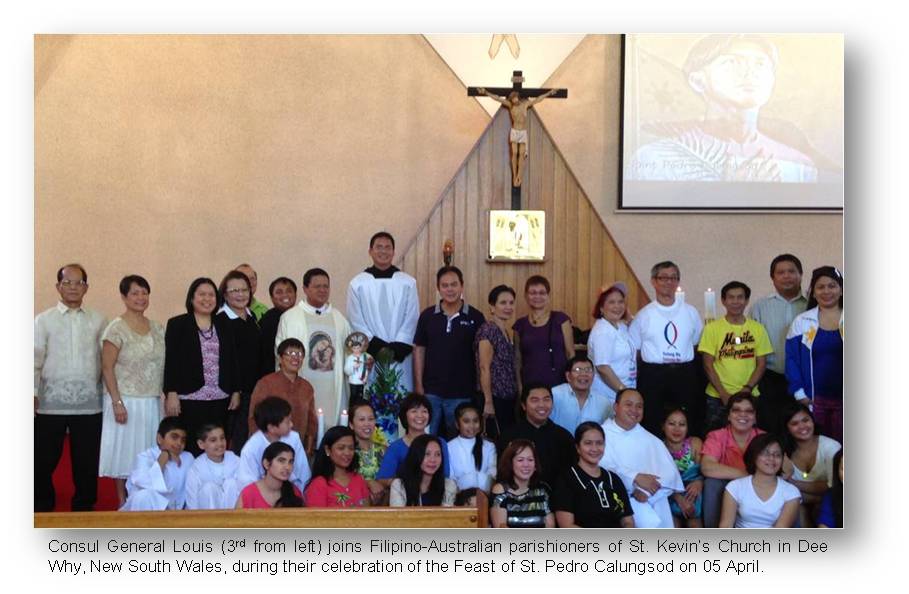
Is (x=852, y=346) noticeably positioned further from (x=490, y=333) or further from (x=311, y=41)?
(x=311, y=41)

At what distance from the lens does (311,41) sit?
838cm

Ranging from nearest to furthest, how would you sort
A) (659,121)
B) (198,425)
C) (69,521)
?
(69,521)
(198,425)
(659,121)

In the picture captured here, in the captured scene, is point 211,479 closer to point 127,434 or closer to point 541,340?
point 127,434

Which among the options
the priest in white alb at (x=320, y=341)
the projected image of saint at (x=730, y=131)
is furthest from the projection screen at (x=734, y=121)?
the priest in white alb at (x=320, y=341)

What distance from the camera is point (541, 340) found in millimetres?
7316

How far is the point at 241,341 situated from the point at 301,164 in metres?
1.89

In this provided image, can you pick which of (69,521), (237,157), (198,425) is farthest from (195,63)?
(69,521)

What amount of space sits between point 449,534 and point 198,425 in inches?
56.6

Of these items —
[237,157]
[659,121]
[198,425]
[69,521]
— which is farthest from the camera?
[237,157]

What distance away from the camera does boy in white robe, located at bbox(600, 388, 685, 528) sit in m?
6.82

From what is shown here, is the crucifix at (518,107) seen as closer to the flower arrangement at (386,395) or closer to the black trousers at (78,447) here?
the flower arrangement at (386,395)

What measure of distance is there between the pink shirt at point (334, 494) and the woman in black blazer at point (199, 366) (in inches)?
24.9

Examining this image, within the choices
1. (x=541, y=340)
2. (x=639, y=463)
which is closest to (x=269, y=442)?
(x=541, y=340)

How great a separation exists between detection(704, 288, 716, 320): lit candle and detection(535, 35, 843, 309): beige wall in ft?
0.55
